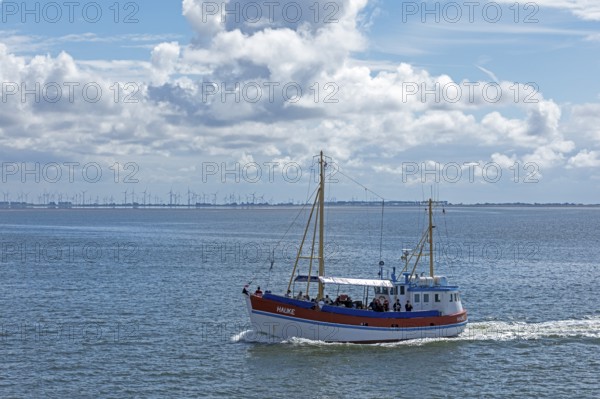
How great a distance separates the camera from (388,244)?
477ft

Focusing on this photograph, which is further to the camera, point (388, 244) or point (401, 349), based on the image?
point (388, 244)

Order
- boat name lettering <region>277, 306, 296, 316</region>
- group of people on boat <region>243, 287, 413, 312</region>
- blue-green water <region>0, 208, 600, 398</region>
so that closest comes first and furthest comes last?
blue-green water <region>0, 208, 600, 398</region> < boat name lettering <region>277, 306, 296, 316</region> < group of people on boat <region>243, 287, 413, 312</region>

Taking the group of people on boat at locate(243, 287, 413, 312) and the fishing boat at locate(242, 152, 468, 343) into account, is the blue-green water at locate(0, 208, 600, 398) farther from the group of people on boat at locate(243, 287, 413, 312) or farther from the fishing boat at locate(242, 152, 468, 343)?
the group of people on boat at locate(243, 287, 413, 312)

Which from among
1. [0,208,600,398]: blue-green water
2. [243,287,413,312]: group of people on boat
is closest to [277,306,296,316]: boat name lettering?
[243,287,413,312]: group of people on boat

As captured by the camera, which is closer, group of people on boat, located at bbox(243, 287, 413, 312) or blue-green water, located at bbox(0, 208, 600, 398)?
blue-green water, located at bbox(0, 208, 600, 398)

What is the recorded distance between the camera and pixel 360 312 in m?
52.1

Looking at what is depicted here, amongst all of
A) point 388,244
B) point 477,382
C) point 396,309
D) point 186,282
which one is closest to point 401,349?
point 396,309

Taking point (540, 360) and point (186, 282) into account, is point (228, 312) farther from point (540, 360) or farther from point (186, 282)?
point (540, 360)

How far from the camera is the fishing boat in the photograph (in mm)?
51656

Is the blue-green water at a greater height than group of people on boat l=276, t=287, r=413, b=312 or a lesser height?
lesser

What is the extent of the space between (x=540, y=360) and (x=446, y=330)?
792 cm

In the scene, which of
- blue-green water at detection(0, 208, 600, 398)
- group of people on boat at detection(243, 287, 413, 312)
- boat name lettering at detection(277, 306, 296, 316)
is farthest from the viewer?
group of people on boat at detection(243, 287, 413, 312)

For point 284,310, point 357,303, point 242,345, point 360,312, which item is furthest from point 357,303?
point 242,345

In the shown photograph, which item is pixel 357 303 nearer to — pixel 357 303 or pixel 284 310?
pixel 357 303
